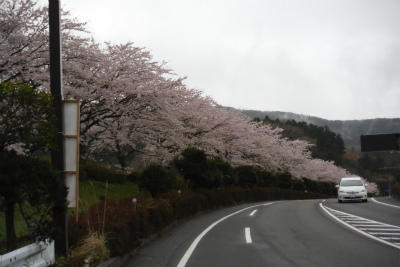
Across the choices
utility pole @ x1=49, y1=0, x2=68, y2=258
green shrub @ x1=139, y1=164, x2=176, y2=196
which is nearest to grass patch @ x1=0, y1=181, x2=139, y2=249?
green shrub @ x1=139, y1=164, x2=176, y2=196

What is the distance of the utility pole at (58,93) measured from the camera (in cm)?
694

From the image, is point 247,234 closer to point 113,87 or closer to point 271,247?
point 271,247

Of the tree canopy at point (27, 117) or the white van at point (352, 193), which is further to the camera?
the white van at point (352, 193)

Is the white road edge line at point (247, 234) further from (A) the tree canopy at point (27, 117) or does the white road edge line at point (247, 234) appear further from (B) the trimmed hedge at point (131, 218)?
(A) the tree canopy at point (27, 117)

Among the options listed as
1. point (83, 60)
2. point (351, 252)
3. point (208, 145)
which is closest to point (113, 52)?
point (83, 60)

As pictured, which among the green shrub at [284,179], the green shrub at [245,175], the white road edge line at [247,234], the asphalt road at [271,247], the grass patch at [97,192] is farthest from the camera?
the green shrub at [284,179]

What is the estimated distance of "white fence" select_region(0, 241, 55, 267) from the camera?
5094 mm

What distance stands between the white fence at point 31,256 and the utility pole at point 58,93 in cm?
49

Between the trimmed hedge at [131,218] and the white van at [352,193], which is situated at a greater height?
the trimmed hedge at [131,218]

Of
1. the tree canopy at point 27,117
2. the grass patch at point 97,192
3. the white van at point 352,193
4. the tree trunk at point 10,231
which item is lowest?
the white van at point 352,193

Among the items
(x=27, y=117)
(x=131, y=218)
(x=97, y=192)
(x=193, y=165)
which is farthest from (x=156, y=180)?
(x=27, y=117)

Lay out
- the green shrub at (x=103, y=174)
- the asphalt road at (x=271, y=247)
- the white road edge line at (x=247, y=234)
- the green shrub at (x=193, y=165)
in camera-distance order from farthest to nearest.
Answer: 1. the green shrub at (x=103, y=174)
2. the green shrub at (x=193, y=165)
3. the white road edge line at (x=247, y=234)
4. the asphalt road at (x=271, y=247)

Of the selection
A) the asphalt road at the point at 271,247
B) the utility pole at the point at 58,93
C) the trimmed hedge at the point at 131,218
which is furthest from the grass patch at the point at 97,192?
the utility pole at the point at 58,93

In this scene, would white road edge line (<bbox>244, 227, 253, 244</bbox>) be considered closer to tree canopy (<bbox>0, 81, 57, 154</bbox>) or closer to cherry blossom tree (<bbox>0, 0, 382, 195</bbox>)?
tree canopy (<bbox>0, 81, 57, 154</bbox>)
